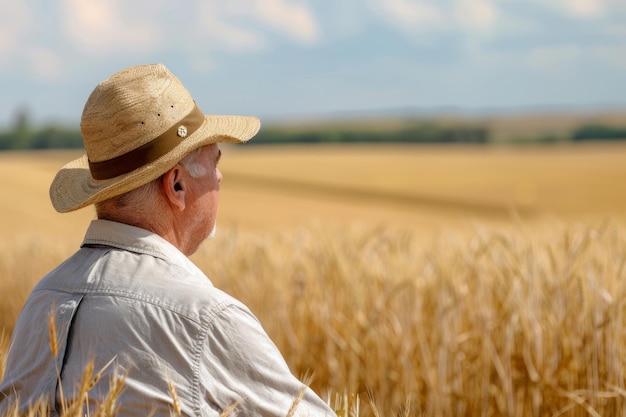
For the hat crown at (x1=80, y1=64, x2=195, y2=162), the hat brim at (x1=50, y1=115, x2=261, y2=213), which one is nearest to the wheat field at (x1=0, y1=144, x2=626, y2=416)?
the hat brim at (x1=50, y1=115, x2=261, y2=213)

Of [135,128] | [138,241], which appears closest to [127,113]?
[135,128]

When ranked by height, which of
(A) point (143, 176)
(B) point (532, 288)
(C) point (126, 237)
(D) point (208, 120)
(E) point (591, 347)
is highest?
(D) point (208, 120)

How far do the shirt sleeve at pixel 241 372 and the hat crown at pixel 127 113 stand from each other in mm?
484

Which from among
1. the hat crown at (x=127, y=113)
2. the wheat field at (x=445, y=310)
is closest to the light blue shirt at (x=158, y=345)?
the hat crown at (x=127, y=113)

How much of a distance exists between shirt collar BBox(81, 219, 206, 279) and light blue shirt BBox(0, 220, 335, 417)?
0.02 m

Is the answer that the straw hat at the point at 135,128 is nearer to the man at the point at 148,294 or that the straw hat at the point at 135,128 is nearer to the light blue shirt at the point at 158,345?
the man at the point at 148,294

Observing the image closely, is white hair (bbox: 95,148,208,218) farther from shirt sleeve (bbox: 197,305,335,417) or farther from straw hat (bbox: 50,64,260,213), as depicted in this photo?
shirt sleeve (bbox: 197,305,335,417)

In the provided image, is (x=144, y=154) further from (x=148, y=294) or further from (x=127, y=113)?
(x=148, y=294)

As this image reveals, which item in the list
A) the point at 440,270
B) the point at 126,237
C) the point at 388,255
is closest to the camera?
the point at 126,237

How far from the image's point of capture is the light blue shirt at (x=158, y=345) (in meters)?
1.44

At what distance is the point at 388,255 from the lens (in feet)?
12.9

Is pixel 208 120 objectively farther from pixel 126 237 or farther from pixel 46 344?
pixel 46 344

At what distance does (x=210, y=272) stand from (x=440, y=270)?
1.23 metres

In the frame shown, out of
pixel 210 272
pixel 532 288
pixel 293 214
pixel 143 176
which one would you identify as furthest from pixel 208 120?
pixel 293 214
